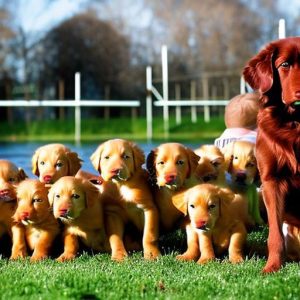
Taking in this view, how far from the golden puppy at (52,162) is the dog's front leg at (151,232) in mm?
589

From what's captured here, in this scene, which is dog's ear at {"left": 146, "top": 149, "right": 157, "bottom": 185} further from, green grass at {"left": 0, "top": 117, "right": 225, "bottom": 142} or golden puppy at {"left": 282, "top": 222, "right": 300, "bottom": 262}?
green grass at {"left": 0, "top": 117, "right": 225, "bottom": 142}

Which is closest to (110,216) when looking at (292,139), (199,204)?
(199,204)

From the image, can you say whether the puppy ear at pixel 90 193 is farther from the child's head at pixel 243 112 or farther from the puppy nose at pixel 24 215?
the child's head at pixel 243 112

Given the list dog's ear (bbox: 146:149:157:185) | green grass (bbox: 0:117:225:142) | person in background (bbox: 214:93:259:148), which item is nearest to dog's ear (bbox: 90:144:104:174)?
dog's ear (bbox: 146:149:157:185)

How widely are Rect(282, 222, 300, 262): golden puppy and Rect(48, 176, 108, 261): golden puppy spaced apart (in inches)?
40.4

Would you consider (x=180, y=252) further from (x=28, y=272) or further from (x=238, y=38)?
(x=238, y=38)

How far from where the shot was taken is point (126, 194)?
4012mm

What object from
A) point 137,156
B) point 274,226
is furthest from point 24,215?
point 274,226

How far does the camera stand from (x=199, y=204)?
3.74 metres

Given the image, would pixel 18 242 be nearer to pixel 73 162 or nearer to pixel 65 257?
pixel 65 257

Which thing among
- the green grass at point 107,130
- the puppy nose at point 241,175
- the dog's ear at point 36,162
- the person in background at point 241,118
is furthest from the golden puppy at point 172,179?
the green grass at point 107,130

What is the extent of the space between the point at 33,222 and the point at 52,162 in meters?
0.40

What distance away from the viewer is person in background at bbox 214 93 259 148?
17.0 ft

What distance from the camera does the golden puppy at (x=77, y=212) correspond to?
383cm
